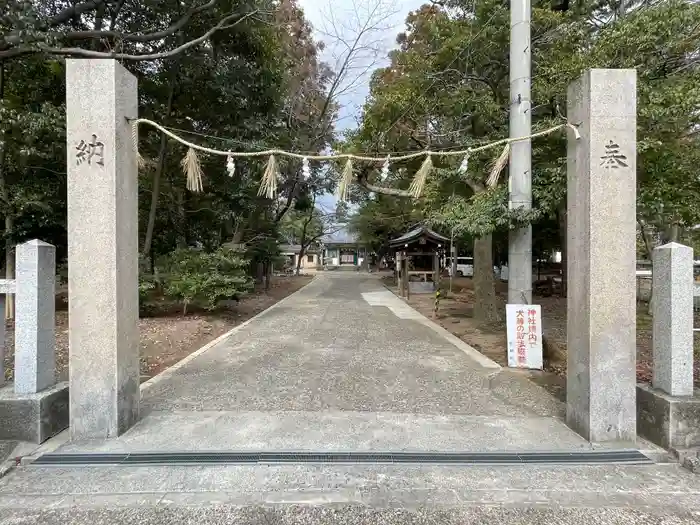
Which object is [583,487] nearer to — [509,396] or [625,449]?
[625,449]

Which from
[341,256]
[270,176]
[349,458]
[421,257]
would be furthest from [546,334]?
[341,256]

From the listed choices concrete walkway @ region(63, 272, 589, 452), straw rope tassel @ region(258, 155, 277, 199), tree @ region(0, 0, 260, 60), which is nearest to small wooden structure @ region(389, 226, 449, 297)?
concrete walkway @ region(63, 272, 589, 452)

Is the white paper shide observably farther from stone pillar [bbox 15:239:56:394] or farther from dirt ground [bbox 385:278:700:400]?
stone pillar [bbox 15:239:56:394]

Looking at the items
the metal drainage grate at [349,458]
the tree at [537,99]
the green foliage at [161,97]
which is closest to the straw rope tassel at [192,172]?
the metal drainage grate at [349,458]

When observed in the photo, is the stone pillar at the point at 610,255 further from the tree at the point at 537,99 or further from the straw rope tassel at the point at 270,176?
the straw rope tassel at the point at 270,176

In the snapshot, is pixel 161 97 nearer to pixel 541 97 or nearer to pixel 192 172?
pixel 192 172

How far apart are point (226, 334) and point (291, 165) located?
974cm

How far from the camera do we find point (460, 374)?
19.3 ft

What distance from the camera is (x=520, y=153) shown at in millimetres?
6434

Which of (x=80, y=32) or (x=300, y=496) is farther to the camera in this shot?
(x=80, y=32)

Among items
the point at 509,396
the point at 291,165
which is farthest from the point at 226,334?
the point at 291,165

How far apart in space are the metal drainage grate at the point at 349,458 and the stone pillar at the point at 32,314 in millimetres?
732

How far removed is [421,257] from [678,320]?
718 inches

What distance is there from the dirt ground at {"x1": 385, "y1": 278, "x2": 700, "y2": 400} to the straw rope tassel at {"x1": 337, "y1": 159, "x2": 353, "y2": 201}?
11.9 feet
